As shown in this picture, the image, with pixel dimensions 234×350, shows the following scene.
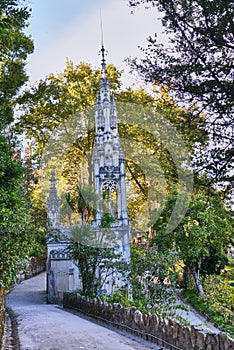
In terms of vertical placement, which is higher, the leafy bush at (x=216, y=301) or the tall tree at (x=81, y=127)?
the tall tree at (x=81, y=127)

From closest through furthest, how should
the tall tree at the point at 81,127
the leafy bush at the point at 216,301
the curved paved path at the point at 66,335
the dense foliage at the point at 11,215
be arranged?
the dense foliage at the point at 11,215, the curved paved path at the point at 66,335, the leafy bush at the point at 216,301, the tall tree at the point at 81,127

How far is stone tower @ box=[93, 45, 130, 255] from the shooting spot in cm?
1607

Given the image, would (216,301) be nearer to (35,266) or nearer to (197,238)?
(197,238)

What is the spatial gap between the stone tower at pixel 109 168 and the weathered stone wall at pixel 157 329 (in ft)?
17.9

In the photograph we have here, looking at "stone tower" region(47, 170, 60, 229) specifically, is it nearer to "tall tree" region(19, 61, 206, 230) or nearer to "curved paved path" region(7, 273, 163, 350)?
"tall tree" region(19, 61, 206, 230)

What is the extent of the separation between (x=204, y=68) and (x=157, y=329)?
4.18 meters

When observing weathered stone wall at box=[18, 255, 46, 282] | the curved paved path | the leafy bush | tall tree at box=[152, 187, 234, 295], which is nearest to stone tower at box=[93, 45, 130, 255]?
tall tree at box=[152, 187, 234, 295]

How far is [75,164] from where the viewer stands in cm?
2283

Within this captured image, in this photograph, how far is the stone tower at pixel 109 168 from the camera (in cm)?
1607

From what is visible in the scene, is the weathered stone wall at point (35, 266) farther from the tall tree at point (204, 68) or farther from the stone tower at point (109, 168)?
the tall tree at point (204, 68)

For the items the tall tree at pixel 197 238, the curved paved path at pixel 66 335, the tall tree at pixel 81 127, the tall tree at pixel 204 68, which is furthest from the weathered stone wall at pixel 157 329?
the tall tree at pixel 81 127

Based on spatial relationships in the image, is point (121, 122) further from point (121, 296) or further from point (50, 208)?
point (121, 296)

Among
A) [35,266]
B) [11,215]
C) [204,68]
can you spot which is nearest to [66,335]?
[11,215]

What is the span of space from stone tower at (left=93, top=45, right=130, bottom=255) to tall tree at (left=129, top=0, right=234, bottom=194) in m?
9.78
